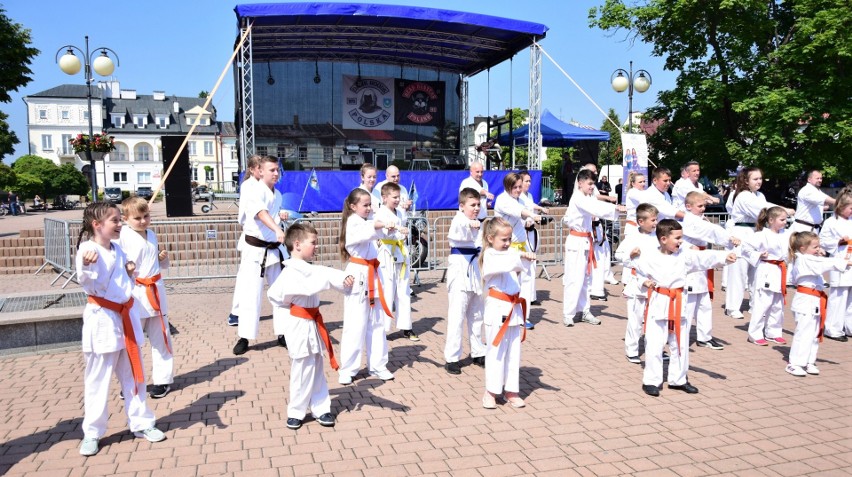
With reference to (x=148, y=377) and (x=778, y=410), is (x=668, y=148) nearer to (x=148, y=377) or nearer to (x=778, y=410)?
(x=778, y=410)

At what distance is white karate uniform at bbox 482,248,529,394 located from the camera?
4.93m

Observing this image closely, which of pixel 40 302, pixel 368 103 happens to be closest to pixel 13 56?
pixel 368 103

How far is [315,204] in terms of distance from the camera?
50.1 ft

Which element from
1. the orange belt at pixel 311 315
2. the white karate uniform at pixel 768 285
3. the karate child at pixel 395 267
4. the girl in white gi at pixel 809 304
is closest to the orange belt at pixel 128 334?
the orange belt at pixel 311 315

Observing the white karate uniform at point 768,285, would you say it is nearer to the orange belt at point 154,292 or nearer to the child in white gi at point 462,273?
the child in white gi at point 462,273

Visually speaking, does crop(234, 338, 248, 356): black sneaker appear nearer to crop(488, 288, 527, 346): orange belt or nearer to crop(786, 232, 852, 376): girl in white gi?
crop(488, 288, 527, 346): orange belt

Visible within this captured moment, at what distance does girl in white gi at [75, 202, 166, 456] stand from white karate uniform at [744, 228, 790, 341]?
650 cm

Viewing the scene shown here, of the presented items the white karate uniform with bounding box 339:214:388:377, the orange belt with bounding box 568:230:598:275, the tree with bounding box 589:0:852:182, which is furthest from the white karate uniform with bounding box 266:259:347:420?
the tree with bounding box 589:0:852:182

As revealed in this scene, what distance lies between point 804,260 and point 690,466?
3.28 m

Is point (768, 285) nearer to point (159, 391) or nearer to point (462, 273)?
point (462, 273)

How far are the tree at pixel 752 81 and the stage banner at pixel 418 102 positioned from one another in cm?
→ 667

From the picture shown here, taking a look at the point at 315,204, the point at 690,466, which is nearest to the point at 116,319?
the point at 690,466

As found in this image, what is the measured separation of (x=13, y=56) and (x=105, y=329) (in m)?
20.1

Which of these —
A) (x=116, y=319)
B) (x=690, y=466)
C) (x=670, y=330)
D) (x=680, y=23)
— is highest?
(x=680, y=23)
